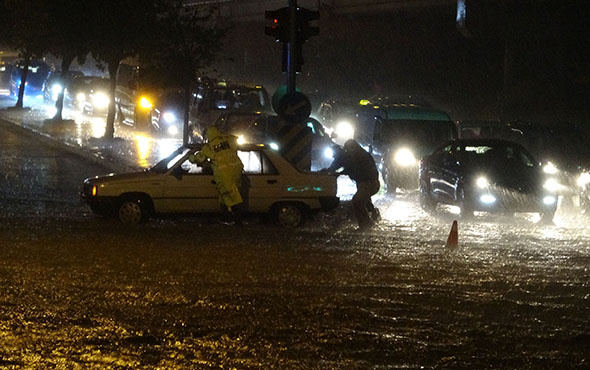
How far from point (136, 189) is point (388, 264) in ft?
15.1

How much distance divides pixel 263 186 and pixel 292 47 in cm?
355

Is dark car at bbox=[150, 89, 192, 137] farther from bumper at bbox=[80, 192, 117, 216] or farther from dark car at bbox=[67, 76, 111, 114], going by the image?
bumper at bbox=[80, 192, 117, 216]

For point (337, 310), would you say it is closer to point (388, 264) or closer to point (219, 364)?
point (219, 364)

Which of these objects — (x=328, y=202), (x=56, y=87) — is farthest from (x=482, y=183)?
(x=56, y=87)

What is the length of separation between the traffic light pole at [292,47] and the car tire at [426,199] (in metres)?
3.56

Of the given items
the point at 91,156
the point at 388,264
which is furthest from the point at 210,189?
the point at 91,156

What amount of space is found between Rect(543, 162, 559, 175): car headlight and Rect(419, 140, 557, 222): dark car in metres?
2.14

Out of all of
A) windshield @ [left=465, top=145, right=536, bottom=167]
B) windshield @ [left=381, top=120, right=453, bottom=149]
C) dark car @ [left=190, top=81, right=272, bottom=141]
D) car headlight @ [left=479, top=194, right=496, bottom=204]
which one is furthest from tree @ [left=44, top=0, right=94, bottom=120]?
car headlight @ [left=479, top=194, right=496, bottom=204]

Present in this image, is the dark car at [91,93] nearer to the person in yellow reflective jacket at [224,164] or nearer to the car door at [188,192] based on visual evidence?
the car door at [188,192]

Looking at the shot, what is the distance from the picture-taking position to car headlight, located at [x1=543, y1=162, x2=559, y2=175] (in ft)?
72.9

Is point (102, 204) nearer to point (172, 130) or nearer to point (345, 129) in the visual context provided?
point (345, 129)

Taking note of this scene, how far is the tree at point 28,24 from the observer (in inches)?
1363

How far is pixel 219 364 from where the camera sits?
322 inches

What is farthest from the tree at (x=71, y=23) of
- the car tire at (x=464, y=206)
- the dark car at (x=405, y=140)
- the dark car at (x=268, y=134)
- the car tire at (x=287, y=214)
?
the car tire at (x=287, y=214)
